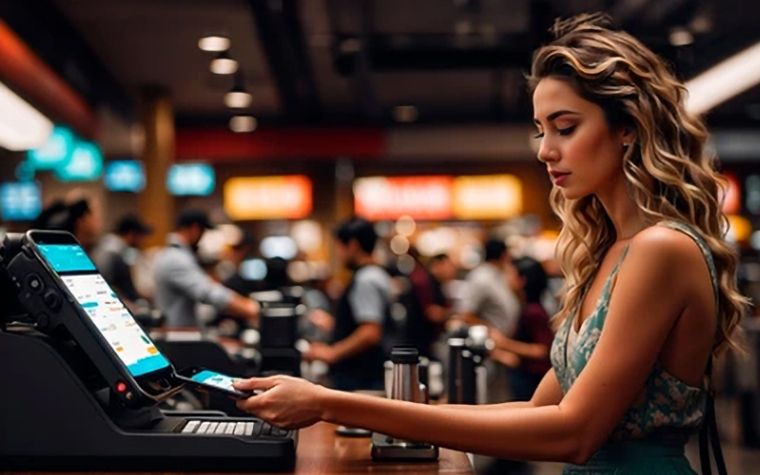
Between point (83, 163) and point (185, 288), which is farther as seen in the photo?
point (83, 163)

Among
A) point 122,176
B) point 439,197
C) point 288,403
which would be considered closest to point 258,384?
point 288,403

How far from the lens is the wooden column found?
1134 cm

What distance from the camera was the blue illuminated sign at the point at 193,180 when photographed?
47.1 feet

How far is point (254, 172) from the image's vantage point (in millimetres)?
16875

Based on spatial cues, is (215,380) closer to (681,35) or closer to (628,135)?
(628,135)

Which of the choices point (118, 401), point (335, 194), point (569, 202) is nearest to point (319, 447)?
point (118, 401)

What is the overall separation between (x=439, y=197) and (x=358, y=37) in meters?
5.26

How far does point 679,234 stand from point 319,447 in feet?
2.88

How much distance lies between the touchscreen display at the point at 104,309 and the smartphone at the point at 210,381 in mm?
63

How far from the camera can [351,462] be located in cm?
197

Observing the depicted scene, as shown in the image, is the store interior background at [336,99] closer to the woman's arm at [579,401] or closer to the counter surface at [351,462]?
the counter surface at [351,462]

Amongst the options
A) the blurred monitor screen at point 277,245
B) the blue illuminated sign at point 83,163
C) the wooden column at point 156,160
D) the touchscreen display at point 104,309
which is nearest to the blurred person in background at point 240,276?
the wooden column at point 156,160

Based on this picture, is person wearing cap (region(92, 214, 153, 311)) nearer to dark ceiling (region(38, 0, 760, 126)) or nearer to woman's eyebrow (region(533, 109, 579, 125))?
dark ceiling (region(38, 0, 760, 126))

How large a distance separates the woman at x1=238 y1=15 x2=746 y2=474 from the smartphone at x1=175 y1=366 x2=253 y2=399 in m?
0.02
